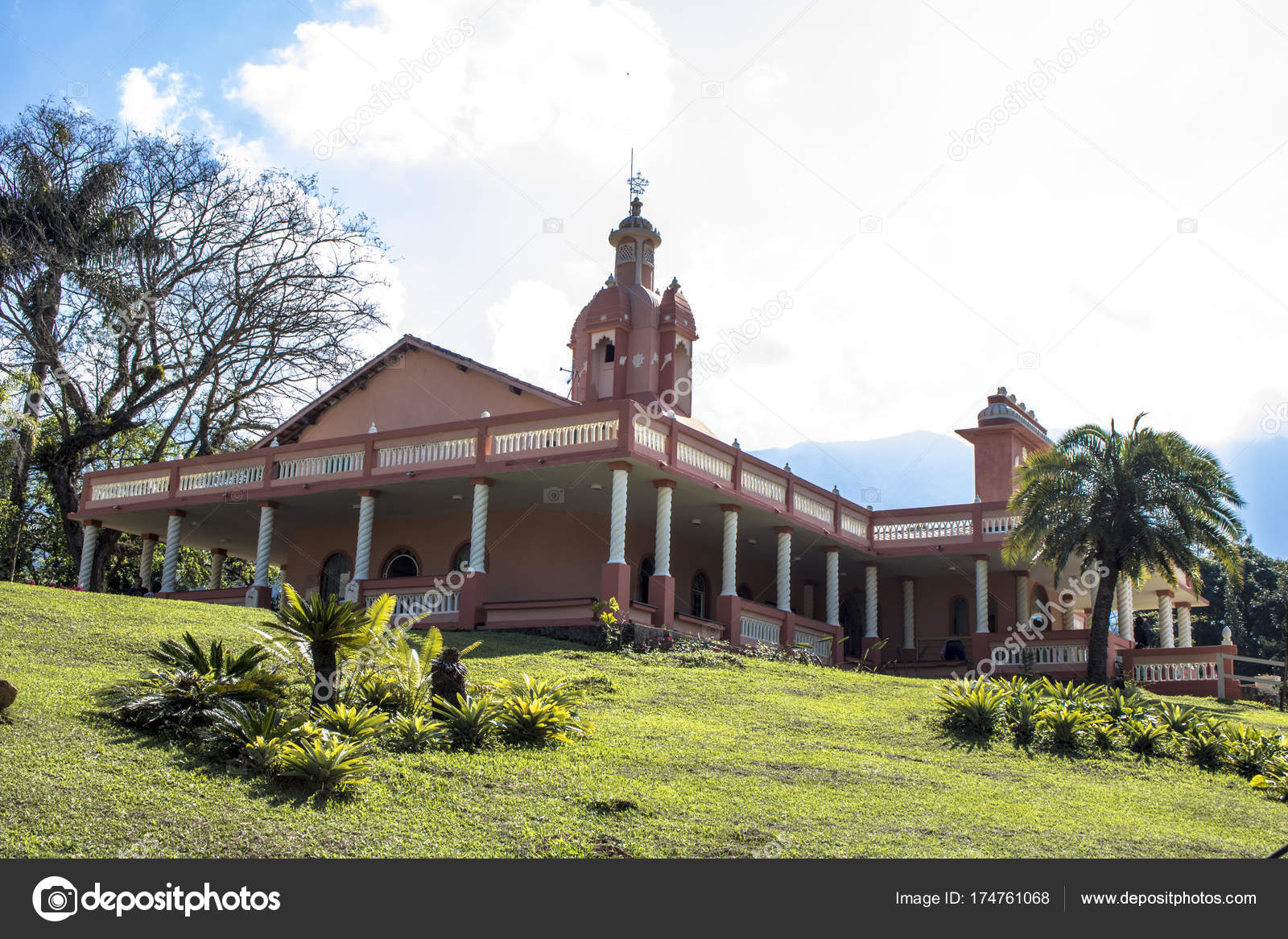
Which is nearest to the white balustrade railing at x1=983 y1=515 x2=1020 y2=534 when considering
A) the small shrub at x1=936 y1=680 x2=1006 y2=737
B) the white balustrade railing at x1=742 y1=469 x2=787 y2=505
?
the white balustrade railing at x1=742 y1=469 x2=787 y2=505

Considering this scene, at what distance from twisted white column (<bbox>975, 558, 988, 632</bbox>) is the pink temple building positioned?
0.14ft

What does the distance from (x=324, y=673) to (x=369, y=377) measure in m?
17.4

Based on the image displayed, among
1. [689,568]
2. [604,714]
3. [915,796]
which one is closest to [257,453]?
[689,568]

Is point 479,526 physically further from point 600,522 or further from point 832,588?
point 832,588

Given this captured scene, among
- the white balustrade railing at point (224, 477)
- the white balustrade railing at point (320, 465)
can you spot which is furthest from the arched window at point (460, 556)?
the white balustrade railing at point (224, 477)

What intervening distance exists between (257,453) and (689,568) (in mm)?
10148

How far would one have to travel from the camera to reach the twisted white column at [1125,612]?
29.0 meters

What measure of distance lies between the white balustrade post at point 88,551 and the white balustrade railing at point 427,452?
8.34 metres

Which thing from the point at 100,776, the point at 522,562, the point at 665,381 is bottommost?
the point at 100,776

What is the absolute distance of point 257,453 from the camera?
88.1 ft

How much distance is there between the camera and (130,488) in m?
28.4

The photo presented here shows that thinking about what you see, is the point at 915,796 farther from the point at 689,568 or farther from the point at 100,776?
the point at 689,568

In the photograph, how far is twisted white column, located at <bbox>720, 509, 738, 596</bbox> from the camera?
985 inches

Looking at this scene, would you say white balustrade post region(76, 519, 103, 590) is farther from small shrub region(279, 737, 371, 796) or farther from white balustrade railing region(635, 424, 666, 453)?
small shrub region(279, 737, 371, 796)
